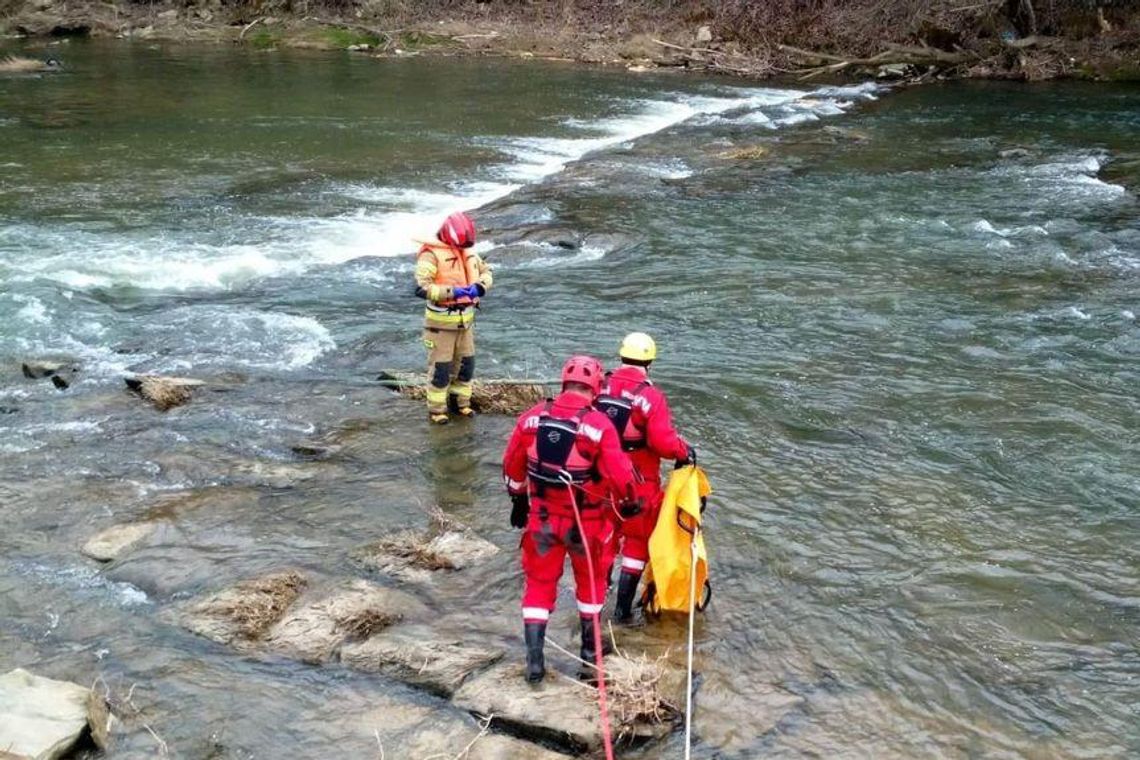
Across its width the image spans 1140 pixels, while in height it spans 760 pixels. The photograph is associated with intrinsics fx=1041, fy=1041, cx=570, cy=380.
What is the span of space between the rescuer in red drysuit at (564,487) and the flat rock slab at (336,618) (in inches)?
48.8

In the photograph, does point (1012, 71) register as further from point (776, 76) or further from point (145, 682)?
point (145, 682)

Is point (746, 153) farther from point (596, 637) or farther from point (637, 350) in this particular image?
point (596, 637)

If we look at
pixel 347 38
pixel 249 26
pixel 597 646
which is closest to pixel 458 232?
pixel 597 646

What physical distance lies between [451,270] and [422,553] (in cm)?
292

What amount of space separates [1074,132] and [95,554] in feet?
78.3

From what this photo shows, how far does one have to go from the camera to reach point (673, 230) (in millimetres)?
16859

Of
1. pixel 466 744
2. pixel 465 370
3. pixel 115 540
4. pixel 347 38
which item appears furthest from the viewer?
pixel 347 38

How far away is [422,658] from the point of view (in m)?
6.22

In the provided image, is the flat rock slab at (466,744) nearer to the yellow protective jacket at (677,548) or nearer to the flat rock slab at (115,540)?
the yellow protective jacket at (677,548)

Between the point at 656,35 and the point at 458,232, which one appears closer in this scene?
the point at 458,232

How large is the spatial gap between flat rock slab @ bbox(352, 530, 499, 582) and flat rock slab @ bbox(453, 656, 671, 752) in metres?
1.51

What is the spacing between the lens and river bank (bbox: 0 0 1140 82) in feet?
111

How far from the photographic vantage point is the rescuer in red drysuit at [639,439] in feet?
21.0

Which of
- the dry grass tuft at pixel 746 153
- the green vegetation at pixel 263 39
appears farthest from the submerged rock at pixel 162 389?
the green vegetation at pixel 263 39
